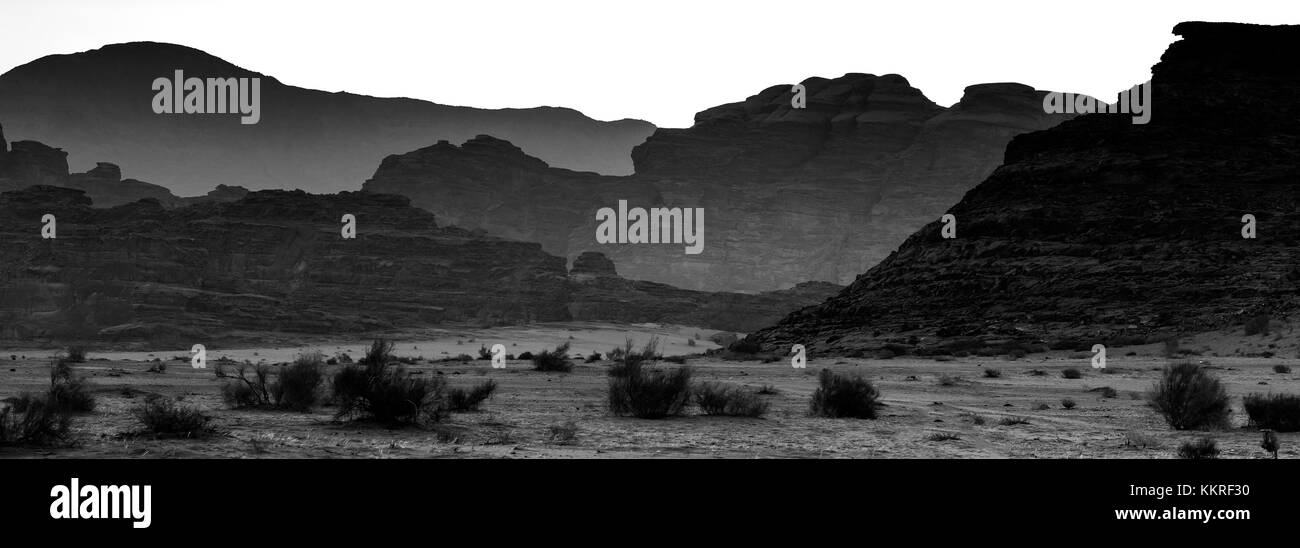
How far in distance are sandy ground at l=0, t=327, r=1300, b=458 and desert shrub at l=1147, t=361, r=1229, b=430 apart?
311mm

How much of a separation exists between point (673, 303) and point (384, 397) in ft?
468

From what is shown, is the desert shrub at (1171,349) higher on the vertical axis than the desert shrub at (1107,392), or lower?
lower

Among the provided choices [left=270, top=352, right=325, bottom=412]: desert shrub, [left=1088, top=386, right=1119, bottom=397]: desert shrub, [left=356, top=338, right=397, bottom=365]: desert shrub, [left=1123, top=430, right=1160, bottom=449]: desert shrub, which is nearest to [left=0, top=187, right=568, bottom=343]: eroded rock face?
[left=356, top=338, right=397, bottom=365]: desert shrub

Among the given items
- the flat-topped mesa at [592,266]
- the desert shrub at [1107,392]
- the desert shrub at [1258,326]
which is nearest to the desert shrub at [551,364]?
the desert shrub at [1107,392]

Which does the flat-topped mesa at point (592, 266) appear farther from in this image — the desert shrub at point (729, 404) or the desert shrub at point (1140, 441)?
the desert shrub at point (1140, 441)

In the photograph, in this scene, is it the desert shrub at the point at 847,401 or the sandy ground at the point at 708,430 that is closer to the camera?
the sandy ground at the point at 708,430

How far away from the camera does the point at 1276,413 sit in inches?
666

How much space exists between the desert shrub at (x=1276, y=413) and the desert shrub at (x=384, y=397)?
10934 millimetres

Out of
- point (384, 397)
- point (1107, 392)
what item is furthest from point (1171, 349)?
point (384, 397)

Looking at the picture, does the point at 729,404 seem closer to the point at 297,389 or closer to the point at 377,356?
the point at 377,356

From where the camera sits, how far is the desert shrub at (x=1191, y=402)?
17.3 meters
